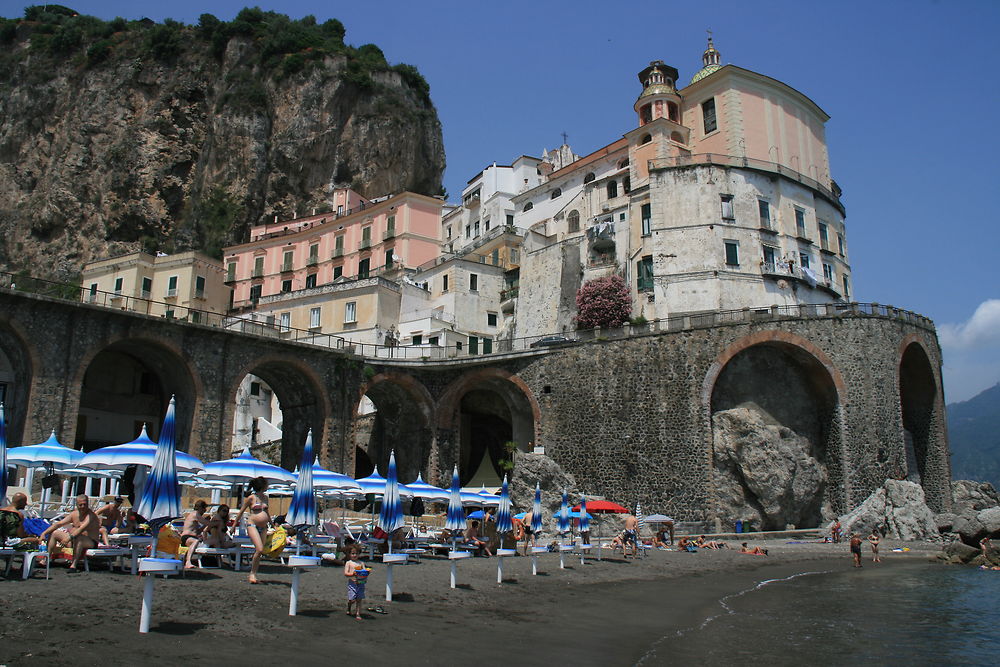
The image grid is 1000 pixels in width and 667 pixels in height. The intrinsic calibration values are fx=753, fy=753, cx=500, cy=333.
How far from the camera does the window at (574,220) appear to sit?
49625mm

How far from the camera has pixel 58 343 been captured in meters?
28.4

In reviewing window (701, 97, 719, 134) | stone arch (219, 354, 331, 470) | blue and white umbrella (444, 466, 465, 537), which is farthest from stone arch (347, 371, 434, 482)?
window (701, 97, 719, 134)

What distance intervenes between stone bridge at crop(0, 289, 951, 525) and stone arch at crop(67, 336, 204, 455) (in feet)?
0.31

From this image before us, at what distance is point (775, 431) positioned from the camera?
A: 107 ft

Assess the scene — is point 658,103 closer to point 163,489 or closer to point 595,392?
point 595,392

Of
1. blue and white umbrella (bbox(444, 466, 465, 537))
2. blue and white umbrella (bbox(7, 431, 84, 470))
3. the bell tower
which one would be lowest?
blue and white umbrella (bbox(444, 466, 465, 537))

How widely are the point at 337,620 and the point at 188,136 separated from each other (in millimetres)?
61627

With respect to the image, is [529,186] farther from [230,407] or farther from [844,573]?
[844,573]

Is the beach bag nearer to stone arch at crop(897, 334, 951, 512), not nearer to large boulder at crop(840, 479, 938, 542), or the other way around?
large boulder at crop(840, 479, 938, 542)

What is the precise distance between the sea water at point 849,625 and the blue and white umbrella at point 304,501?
593cm

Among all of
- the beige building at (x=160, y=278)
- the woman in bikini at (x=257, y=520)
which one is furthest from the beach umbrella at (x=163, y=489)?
the beige building at (x=160, y=278)

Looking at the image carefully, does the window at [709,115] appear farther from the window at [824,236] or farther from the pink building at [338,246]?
the pink building at [338,246]

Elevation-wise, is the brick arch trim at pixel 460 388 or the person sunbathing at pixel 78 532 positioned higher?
the brick arch trim at pixel 460 388

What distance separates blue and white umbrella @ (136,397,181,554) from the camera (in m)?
9.64
